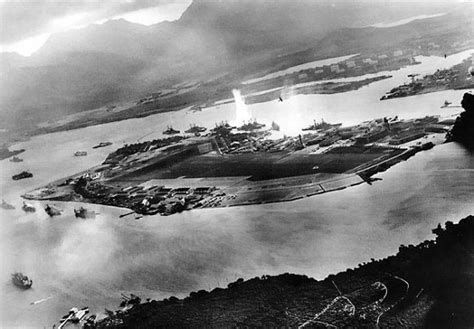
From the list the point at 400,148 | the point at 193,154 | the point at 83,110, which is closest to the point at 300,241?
the point at 400,148

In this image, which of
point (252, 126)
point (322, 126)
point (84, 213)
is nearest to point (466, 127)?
point (322, 126)

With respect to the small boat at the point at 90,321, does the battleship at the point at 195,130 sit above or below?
above

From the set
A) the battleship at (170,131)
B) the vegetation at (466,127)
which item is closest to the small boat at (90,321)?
the vegetation at (466,127)

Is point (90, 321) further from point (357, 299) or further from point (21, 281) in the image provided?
point (357, 299)

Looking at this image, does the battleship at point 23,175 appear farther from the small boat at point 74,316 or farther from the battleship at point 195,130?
the small boat at point 74,316

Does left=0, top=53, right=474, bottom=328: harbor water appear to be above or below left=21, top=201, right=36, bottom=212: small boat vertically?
below

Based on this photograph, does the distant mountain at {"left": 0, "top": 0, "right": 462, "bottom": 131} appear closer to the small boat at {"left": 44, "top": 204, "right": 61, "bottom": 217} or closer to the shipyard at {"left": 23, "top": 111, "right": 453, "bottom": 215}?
the shipyard at {"left": 23, "top": 111, "right": 453, "bottom": 215}

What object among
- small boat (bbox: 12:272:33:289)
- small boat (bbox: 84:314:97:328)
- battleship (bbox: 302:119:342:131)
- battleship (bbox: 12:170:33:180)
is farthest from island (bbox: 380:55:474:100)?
battleship (bbox: 12:170:33:180)
